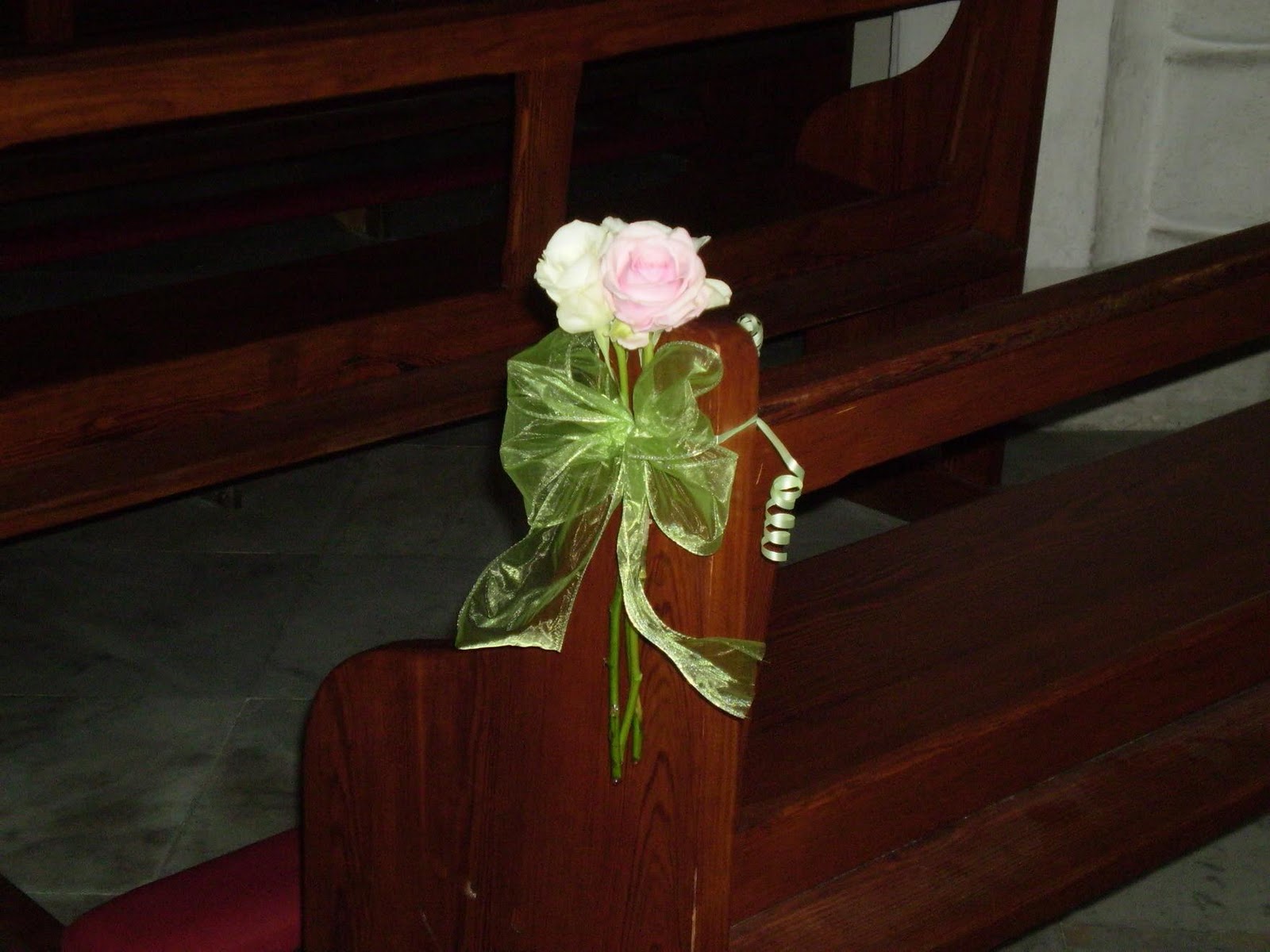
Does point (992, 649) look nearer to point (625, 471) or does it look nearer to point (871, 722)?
point (871, 722)

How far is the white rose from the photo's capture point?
1.24m

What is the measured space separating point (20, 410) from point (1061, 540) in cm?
153

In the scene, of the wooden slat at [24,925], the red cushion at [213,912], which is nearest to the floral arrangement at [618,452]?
the red cushion at [213,912]

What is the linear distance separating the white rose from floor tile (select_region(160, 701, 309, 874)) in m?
1.59

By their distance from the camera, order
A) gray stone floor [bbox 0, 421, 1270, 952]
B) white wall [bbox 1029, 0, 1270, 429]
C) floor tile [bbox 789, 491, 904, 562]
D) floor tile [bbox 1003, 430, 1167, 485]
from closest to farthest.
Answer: gray stone floor [bbox 0, 421, 1270, 952] → floor tile [bbox 789, 491, 904, 562] → white wall [bbox 1029, 0, 1270, 429] → floor tile [bbox 1003, 430, 1167, 485]

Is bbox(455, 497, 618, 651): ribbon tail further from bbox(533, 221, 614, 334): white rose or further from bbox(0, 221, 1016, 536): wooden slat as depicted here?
bbox(0, 221, 1016, 536): wooden slat

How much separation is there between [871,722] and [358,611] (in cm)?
178

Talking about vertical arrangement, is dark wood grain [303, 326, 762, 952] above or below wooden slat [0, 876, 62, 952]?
above

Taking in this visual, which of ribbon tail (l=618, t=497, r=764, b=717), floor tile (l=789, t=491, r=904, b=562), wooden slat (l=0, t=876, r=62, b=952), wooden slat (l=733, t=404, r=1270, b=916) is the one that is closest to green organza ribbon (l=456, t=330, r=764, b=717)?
ribbon tail (l=618, t=497, r=764, b=717)

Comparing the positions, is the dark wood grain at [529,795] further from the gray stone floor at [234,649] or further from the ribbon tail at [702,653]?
the gray stone floor at [234,649]

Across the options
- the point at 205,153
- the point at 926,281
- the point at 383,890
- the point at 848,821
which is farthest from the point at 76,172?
the point at 848,821

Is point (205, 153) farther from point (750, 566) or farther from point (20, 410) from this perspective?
point (750, 566)

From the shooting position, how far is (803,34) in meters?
5.67

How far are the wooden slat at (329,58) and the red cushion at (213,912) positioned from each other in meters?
1.00
